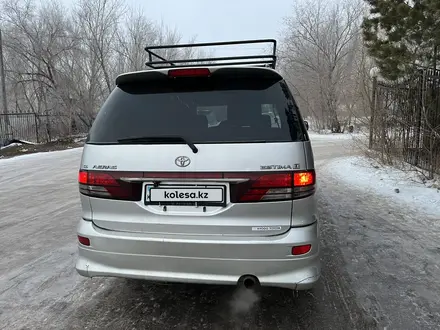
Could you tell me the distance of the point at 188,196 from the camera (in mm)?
2412

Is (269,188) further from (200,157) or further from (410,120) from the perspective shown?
(410,120)

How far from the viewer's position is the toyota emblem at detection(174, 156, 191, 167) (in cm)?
238

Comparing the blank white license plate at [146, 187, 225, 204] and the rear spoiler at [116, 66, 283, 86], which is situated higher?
the rear spoiler at [116, 66, 283, 86]

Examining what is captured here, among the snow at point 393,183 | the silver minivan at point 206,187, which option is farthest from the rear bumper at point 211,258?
the snow at point 393,183

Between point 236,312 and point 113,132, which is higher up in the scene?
point 113,132

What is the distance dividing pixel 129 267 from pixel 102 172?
694mm

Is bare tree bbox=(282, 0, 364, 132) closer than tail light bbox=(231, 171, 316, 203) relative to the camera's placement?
No

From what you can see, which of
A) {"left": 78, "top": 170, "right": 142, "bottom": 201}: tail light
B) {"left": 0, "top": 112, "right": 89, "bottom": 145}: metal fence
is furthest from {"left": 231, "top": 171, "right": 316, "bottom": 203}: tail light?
{"left": 0, "top": 112, "right": 89, "bottom": 145}: metal fence

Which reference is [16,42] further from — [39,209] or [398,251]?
[398,251]

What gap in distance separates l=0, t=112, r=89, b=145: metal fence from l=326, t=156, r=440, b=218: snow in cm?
1456

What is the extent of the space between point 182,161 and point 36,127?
18.9 metres

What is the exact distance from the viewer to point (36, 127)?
18.8 m

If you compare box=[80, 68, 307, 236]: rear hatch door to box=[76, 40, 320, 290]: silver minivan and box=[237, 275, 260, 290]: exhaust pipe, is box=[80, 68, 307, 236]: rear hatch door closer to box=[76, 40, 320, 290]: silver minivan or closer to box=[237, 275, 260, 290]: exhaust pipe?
box=[76, 40, 320, 290]: silver minivan

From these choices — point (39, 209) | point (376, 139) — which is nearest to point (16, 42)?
point (39, 209)
